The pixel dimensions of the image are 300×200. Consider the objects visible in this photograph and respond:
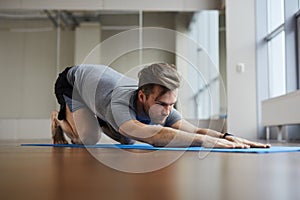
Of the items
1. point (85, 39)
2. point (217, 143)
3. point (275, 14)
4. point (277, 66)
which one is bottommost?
point (217, 143)

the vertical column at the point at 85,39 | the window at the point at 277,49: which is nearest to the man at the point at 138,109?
the window at the point at 277,49

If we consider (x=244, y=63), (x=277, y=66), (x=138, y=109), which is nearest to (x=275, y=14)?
(x=277, y=66)

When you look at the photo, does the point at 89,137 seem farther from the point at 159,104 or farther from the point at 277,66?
the point at 277,66

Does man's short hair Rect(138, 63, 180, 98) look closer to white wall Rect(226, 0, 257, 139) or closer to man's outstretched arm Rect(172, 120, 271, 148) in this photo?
man's outstretched arm Rect(172, 120, 271, 148)

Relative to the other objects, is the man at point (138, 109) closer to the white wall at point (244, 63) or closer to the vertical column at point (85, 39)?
the white wall at point (244, 63)

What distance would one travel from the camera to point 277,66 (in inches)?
233

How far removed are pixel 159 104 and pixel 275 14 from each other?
4.54 meters

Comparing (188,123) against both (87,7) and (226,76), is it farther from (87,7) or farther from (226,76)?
(87,7)

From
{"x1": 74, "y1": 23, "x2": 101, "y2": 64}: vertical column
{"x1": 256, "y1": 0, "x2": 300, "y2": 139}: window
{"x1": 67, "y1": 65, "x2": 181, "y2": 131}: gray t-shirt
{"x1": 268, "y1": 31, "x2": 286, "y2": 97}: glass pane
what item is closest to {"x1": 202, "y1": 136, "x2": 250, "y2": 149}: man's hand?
{"x1": 67, "y1": 65, "x2": 181, "y2": 131}: gray t-shirt

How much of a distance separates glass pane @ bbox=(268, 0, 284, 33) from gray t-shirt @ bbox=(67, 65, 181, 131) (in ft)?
12.6

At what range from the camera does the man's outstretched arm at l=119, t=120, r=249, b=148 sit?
1.82m

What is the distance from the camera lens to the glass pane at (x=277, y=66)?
5.63 metres

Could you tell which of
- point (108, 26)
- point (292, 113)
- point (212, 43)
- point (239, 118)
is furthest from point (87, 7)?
point (292, 113)

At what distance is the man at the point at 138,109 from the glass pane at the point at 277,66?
362 cm
